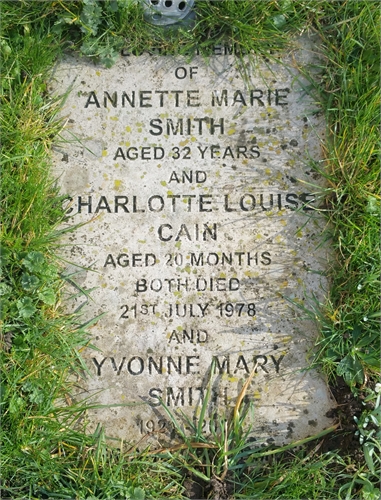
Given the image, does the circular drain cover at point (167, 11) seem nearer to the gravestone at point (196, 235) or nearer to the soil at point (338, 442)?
the gravestone at point (196, 235)

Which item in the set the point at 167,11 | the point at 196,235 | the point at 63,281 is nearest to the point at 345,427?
the point at 196,235

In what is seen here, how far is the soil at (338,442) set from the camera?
271 centimetres

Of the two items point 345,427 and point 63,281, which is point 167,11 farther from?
point 345,427

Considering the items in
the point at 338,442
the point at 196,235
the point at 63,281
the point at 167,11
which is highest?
the point at 167,11

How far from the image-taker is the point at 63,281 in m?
2.90

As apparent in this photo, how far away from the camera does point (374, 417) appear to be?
2.74 metres

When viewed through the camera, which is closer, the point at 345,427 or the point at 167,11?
the point at 345,427

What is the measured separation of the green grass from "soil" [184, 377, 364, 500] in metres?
0.03

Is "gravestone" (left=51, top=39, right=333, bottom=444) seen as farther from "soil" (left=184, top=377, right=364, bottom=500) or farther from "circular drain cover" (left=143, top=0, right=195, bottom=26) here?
"circular drain cover" (left=143, top=0, right=195, bottom=26)

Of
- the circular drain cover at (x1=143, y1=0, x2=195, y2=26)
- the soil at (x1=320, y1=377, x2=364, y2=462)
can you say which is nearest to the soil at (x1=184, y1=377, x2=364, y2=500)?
the soil at (x1=320, y1=377, x2=364, y2=462)

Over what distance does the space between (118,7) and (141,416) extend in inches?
71.6

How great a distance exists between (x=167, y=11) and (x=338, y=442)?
206cm

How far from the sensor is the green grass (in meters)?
2.73

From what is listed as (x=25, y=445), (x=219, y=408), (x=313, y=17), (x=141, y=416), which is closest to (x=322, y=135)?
(x=313, y=17)
